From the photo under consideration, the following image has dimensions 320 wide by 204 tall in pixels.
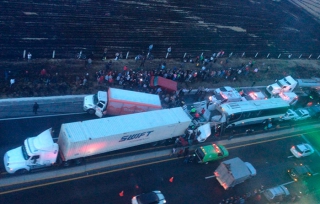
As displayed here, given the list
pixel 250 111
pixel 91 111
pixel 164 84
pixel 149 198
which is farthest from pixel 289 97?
pixel 91 111

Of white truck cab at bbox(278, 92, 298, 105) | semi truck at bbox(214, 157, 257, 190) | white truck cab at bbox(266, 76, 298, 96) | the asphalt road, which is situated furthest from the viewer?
white truck cab at bbox(266, 76, 298, 96)

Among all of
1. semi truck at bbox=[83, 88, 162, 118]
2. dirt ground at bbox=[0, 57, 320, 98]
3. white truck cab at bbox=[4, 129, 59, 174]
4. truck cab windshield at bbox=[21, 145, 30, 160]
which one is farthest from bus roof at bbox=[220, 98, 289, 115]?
truck cab windshield at bbox=[21, 145, 30, 160]

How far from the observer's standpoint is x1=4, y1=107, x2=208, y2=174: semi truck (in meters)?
22.9

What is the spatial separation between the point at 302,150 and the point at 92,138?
2311 centimetres

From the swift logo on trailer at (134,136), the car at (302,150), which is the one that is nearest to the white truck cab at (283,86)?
the car at (302,150)

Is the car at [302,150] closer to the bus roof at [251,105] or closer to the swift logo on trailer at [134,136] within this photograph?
the bus roof at [251,105]

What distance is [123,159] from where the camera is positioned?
27.5 metres

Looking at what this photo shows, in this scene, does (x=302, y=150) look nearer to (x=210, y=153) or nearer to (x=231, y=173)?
(x=231, y=173)

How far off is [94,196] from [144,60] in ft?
70.7

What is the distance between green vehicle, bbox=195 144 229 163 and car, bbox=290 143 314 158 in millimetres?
8879

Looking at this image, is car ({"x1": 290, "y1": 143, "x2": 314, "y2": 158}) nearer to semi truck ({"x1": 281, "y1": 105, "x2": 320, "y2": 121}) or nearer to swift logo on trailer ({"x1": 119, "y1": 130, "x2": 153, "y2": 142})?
semi truck ({"x1": 281, "y1": 105, "x2": 320, "y2": 121})

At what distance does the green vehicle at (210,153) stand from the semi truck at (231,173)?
1556mm

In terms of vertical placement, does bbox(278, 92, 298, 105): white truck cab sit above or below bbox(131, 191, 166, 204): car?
above

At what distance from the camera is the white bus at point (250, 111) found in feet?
107
